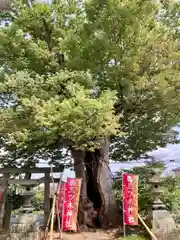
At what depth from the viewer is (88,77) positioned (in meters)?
7.93

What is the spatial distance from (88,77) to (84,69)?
839mm

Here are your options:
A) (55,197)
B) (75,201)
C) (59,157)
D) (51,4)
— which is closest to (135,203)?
(75,201)

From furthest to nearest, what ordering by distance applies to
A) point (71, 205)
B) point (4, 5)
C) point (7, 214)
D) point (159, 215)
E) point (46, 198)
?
1. point (7, 214)
2. point (46, 198)
3. point (4, 5)
4. point (159, 215)
5. point (71, 205)

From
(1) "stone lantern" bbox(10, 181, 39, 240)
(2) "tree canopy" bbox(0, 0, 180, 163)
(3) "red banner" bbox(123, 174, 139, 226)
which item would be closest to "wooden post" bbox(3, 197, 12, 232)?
(1) "stone lantern" bbox(10, 181, 39, 240)

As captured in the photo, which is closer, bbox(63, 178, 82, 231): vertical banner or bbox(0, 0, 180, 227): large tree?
bbox(0, 0, 180, 227): large tree

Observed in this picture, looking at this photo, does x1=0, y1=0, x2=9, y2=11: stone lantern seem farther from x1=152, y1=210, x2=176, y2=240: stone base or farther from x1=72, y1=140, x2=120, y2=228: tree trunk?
x1=152, y1=210, x2=176, y2=240: stone base

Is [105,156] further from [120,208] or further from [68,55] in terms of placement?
[68,55]

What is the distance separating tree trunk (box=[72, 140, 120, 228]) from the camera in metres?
9.41

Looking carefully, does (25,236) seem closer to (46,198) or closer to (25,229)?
(25,229)

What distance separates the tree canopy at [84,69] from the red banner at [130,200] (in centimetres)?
158

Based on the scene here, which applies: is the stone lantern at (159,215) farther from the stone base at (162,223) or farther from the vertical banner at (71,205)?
the vertical banner at (71,205)

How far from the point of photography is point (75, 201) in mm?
8227

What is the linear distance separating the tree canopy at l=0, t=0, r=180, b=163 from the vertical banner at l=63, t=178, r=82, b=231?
1.28 m

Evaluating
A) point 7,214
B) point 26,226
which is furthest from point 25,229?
point 7,214
